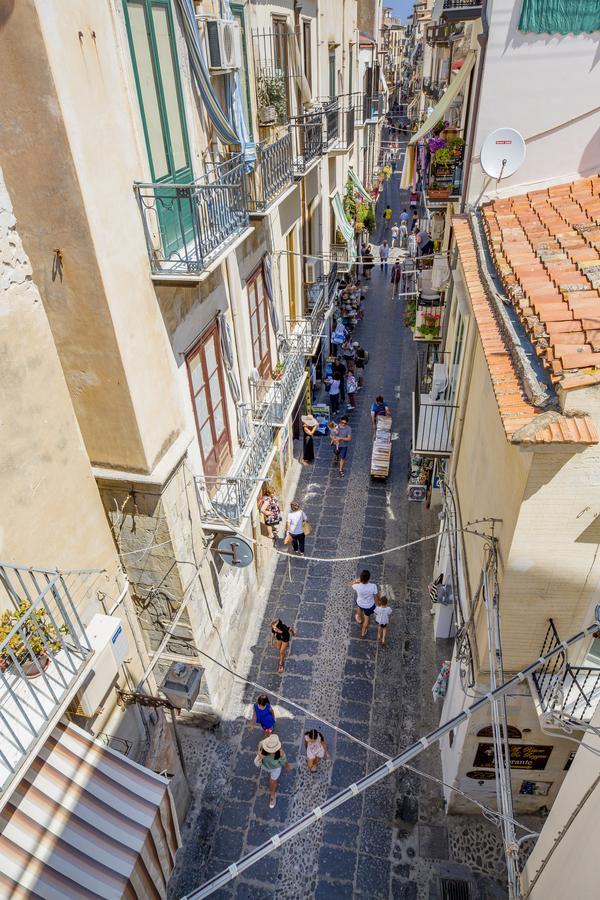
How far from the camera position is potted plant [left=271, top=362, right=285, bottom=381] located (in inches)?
494

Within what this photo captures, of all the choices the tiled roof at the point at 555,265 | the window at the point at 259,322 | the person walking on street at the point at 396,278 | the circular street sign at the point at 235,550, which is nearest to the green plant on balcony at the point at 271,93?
the window at the point at 259,322

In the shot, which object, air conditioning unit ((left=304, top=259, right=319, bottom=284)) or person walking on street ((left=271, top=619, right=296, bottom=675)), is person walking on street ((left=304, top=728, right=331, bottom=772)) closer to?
person walking on street ((left=271, top=619, right=296, bottom=675))

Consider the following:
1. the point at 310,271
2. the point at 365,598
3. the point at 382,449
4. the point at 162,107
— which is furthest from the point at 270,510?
the point at 162,107

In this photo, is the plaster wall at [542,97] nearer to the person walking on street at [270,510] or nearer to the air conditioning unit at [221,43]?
the air conditioning unit at [221,43]

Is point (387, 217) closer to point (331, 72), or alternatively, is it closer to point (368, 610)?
point (331, 72)

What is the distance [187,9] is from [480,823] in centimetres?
1126

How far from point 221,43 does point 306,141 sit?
17.8 feet

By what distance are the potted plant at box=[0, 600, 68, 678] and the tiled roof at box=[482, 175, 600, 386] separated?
4900 millimetres

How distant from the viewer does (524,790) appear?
8.30 meters

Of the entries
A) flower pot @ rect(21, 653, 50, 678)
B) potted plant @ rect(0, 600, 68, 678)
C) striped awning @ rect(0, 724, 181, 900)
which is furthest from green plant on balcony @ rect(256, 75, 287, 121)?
striped awning @ rect(0, 724, 181, 900)

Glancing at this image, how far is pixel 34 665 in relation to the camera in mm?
5141

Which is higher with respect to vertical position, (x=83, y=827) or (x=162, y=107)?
(x=162, y=107)

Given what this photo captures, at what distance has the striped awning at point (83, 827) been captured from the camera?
4.95 meters

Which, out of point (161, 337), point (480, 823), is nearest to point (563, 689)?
point (480, 823)
